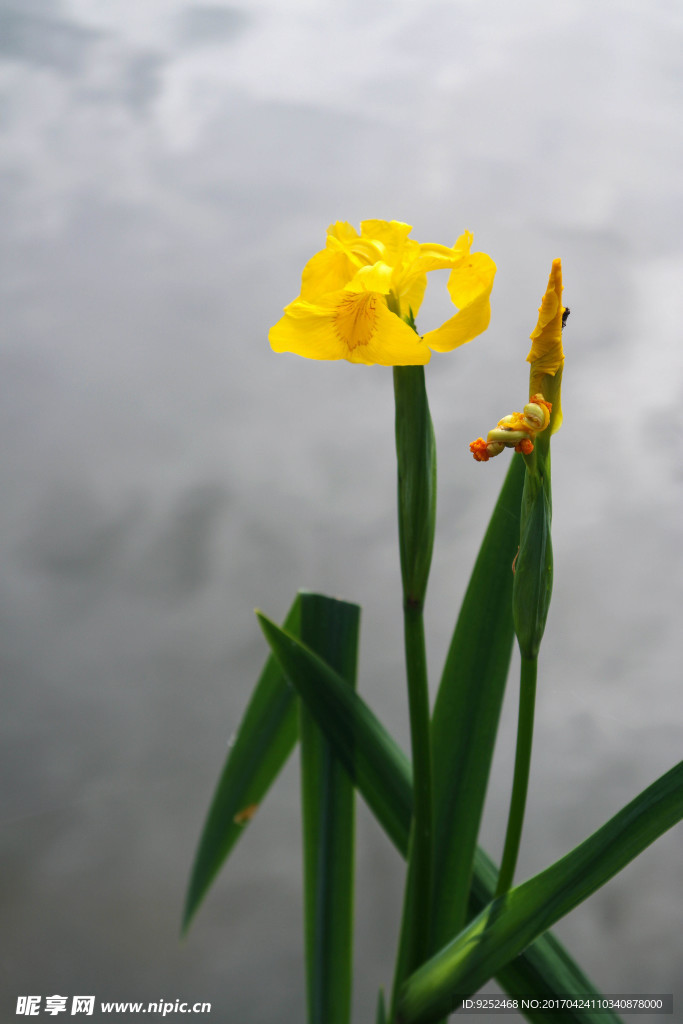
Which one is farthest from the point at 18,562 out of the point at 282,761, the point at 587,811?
the point at 587,811

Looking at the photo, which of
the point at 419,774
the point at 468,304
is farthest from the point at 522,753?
the point at 468,304

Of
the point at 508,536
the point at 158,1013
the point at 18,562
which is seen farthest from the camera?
the point at 18,562

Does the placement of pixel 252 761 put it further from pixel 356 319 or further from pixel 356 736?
pixel 356 319

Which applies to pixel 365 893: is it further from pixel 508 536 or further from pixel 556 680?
pixel 508 536

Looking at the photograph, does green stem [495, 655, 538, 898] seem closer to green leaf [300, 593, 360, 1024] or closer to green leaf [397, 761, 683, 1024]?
green leaf [397, 761, 683, 1024]

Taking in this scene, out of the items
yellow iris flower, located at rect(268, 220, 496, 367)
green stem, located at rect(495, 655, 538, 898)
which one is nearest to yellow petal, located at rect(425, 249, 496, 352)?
yellow iris flower, located at rect(268, 220, 496, 367)

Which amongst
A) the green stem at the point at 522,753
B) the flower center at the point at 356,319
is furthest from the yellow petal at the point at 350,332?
the green stem at the point at 522,753
